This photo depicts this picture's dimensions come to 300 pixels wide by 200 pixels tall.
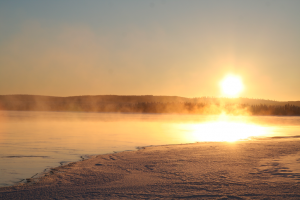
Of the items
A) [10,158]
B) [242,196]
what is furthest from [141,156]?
[242,196]

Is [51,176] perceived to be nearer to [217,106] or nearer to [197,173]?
[197,173]

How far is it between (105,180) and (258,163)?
3.75 meters

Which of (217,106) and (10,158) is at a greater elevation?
(217,106)

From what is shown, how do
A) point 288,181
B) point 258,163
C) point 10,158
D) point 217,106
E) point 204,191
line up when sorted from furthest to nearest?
point 217,106 → point 10,158 → point 258,163 → point 288,181 → point 204,191

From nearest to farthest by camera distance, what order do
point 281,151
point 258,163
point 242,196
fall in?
point 242,196 < point 258,163 < point 281,151

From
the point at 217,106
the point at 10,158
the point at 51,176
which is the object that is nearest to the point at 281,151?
the point at 51,176

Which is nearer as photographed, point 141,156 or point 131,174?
point 131,174

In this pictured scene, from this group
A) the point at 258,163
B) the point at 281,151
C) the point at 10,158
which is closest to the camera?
the point at 258,163

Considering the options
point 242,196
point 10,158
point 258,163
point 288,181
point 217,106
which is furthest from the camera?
point 217,106

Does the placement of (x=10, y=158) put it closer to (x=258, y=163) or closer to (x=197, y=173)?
(x=197, y=173)

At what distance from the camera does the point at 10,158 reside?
27.4 feet

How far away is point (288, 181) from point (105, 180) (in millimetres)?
3420

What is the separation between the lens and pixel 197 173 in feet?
21.1

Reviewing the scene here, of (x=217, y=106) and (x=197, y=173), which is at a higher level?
(x=217, y=106)
